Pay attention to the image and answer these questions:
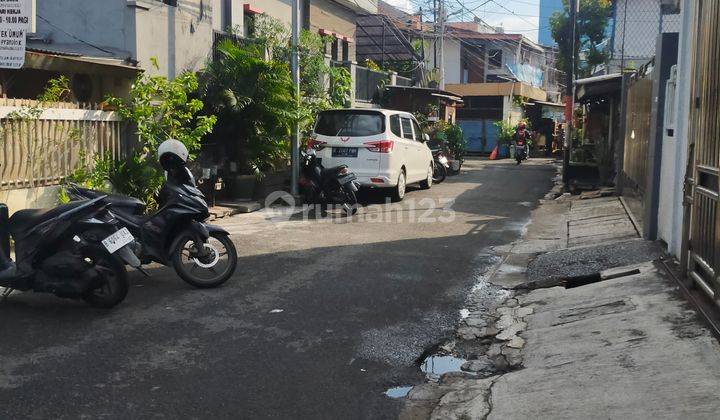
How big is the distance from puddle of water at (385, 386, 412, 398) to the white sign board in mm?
4538

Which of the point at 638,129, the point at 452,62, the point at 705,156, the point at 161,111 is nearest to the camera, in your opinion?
the point at 705,156

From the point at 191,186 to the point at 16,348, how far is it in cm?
247

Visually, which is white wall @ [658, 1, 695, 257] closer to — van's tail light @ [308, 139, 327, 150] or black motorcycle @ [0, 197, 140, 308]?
black motorcycle @ [0, 197, 140, 308]

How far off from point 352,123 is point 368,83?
364 inches

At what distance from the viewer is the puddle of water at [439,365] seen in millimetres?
4941

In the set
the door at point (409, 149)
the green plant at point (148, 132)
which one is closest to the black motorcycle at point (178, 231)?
the green plant at point (148, 132)

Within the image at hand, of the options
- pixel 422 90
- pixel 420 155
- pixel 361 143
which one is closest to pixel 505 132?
pixel 422 90

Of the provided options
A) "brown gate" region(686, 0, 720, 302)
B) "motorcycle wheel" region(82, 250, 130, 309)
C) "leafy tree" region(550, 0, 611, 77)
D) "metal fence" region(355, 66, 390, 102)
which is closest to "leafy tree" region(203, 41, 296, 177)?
"motorcycle wheel" region(82, 250, 130, 309)

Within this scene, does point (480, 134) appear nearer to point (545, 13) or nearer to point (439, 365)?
point (439, 365)

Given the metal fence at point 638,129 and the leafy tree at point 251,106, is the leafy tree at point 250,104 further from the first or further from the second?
the metal fence at point 638,129

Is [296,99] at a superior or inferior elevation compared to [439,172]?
superior

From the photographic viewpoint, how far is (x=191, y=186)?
22.8 feet

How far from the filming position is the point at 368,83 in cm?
2252

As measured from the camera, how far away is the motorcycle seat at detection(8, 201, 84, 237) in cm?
584
